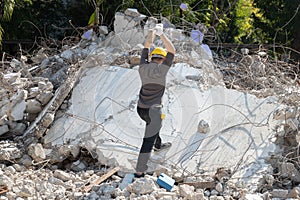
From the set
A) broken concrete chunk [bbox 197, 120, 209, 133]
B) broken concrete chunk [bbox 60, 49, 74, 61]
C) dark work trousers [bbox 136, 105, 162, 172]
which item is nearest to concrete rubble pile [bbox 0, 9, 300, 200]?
broken concrete chunk [bbox 197, 120, 209, 133]

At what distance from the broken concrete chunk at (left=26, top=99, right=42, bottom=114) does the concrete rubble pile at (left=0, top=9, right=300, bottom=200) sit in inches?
0.5

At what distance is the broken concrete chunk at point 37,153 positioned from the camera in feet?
18.9

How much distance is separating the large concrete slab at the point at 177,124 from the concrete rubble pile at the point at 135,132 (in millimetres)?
12

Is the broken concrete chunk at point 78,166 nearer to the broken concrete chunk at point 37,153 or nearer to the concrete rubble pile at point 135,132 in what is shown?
the concrete rubble pile at point 135,132

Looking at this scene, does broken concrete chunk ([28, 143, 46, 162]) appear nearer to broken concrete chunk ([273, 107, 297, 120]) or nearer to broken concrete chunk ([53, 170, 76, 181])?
broken concrete chunk ([53, 170, 76, 181])

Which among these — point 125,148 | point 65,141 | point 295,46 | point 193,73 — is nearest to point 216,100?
point 193,73

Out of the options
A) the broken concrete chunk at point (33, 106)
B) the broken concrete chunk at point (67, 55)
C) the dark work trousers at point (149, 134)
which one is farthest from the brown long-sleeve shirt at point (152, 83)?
the broken concrete chunk at point (67, 55)

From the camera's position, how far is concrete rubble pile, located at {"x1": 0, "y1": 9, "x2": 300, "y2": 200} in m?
5.17

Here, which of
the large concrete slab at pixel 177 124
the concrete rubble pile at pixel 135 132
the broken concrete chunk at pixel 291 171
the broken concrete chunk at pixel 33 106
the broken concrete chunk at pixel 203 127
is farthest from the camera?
the broken concrete chunk at pixel 33 106

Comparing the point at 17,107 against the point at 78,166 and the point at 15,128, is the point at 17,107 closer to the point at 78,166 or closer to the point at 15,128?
the point at 15,128

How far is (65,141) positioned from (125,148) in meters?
0.69

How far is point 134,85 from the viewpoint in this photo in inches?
265

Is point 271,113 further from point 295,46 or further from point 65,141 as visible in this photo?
point 295,46

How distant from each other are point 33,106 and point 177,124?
1763 millimetres
